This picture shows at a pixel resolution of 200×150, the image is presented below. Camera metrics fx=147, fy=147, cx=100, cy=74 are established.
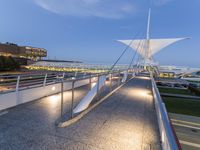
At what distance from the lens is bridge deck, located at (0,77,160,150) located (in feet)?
7.57

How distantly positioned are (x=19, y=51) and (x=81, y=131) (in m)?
62.6

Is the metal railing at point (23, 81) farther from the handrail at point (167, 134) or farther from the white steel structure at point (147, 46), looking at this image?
the white steel structure at point (147, 46)

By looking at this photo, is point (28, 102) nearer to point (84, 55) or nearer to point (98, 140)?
point (98, 140)

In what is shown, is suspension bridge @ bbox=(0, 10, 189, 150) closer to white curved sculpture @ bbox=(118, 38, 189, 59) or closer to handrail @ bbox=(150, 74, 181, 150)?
handrail @ bbox=(150, 74, 181, 150)

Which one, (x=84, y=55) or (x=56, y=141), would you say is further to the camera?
(x=84, y=55)

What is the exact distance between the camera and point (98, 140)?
2.47m

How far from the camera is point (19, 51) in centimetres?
5638

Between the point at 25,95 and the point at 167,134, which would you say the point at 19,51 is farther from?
the point at 167,134

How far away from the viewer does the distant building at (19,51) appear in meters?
49.3

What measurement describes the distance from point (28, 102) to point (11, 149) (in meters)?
2.60

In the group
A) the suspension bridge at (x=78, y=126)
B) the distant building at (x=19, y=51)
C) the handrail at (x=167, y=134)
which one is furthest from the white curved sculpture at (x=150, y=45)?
the distant building at (x=19, y=51)

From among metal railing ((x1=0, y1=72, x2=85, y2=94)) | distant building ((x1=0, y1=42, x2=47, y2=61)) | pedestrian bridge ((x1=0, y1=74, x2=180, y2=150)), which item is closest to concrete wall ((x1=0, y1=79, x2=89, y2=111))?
metal railing ((x1=0, y1=72, x2=85, y2=94))

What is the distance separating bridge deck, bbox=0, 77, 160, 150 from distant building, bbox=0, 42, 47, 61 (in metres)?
52.0

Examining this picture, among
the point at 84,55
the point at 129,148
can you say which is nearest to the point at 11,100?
the point at 129,148
